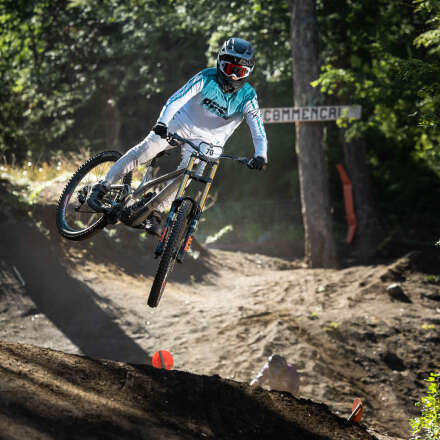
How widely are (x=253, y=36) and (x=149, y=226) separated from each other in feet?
37.3

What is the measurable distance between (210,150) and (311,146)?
26.3ft

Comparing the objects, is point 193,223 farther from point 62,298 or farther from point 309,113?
point 309,113

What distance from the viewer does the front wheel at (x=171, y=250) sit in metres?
4.71

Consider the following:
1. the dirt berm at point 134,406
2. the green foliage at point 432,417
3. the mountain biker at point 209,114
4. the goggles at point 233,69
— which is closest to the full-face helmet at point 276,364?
the dirt berm at point 134,406

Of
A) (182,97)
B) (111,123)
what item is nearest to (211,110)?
(182,97)

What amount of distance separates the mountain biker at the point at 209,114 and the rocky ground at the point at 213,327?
1.85 metres

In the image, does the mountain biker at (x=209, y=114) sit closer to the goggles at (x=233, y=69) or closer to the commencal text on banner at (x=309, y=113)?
the goggles at (x=233, y=69)

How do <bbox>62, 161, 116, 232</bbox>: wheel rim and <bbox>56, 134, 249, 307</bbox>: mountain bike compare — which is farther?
<bbox>62, 161, 116, 232</bbox>: wheel rim

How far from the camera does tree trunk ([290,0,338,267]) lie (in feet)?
40.0

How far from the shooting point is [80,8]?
2000 centimetres

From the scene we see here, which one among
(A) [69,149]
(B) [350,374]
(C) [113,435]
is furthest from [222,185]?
(C) [113,435]

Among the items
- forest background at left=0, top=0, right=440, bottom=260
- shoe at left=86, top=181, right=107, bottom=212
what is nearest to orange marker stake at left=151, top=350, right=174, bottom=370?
shoe at left=86, top=181, right=107, bottom=212

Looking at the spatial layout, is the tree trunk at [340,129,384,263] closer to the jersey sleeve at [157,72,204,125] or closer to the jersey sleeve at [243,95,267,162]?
the jersey sleeve at [243,95,267,162]

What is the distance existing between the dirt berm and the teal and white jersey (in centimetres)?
238
